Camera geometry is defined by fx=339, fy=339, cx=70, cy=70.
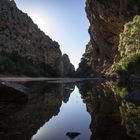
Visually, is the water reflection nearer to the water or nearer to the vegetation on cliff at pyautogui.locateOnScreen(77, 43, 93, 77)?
the water

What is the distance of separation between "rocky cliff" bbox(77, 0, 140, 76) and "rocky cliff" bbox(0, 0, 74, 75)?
21773 mm

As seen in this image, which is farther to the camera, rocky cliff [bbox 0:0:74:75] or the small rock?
rocky cliff [bbox 0:0:74:75]

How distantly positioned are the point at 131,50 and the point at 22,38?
3643 cm

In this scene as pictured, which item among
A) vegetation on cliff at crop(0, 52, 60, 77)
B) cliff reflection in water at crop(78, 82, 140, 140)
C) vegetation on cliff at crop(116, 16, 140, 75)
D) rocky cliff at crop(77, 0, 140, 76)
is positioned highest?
rocky cliff at crop(77, 0, 140, 76)

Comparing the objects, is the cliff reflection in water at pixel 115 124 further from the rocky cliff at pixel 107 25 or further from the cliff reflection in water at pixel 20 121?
the rocky cliff at pixel 107 25

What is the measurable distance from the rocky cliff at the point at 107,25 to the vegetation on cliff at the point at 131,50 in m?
19.1

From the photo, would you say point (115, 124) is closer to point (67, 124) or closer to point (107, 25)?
point (67, 124)

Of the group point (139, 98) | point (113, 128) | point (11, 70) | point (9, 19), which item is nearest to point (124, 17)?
point (9, 19)

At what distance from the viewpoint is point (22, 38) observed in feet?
322

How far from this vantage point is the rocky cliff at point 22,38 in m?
87.1

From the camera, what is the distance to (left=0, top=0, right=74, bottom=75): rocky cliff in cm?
8712

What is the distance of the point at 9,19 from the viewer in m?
91.2

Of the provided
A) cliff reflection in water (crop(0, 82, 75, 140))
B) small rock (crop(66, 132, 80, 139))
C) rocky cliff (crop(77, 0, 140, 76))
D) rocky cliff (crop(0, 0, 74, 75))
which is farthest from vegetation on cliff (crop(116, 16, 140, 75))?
small rock (crop(66, 132, 80, 139))

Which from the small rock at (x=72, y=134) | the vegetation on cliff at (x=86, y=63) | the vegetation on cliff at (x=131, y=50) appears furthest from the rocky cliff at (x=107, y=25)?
the small rock at (x=72, y=134)
